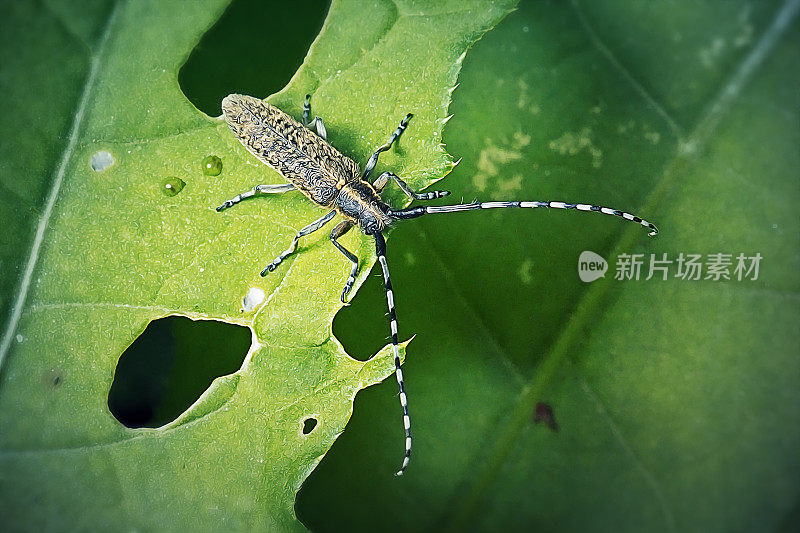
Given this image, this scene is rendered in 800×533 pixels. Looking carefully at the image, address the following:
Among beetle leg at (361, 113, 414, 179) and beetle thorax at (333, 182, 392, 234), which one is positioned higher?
beetle leg at (361, 113, 414, 179)

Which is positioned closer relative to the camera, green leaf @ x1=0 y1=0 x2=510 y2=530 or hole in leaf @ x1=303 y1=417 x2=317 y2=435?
green leaf @ x1=0 y1=0 x2=510 y2=530

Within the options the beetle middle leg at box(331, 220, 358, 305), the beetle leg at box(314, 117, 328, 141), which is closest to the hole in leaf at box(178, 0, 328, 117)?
the beetle leg at box(314, 117, 328, 141)

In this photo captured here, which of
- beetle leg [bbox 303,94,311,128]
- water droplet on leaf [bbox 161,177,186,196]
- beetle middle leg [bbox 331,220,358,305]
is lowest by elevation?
beetle middle leg [bbox 331,220,358,305]

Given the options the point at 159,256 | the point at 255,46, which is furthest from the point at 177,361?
the point at 255,46

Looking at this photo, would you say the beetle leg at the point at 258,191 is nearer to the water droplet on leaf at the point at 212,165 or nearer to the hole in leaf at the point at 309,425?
the water droplet on leaf at the point at 212,165

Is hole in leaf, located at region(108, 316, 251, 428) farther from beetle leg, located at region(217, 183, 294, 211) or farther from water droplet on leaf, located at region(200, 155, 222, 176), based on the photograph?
water droplet on leaf, located at region(200, 155, 222, 176)

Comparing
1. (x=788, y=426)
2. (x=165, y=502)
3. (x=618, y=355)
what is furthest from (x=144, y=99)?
(x=788, y=426)

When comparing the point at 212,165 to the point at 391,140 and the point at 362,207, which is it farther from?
the point at 391,140
